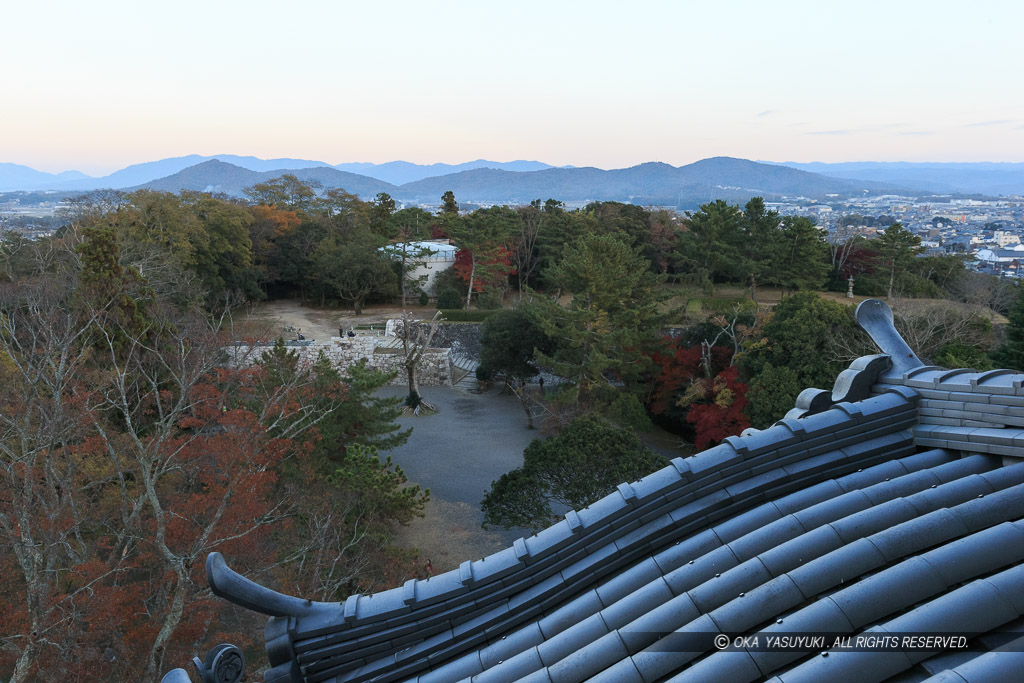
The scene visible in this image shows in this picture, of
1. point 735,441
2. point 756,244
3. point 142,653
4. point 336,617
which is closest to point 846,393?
point 735,441

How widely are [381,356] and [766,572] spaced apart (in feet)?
89.7

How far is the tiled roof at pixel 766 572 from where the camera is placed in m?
2.92

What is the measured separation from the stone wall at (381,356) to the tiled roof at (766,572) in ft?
81.9

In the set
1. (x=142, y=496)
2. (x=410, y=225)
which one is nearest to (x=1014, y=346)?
(x=142, y=496)

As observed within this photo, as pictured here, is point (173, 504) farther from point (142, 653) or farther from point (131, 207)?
point (131, 207)

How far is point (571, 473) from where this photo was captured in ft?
42.9

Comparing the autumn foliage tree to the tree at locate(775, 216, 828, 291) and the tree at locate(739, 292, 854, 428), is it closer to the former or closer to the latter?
the tree at locate(739, 292, 854, 428)

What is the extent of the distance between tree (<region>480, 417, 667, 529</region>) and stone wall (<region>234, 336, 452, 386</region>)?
653 inches

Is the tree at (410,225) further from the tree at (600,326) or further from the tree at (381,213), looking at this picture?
the tree at (600,326)

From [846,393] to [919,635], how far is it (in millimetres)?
2935

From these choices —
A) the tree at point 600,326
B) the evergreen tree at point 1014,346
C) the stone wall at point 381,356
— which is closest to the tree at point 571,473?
the tree at point 600,326

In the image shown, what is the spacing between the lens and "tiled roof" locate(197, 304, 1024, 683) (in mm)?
2924

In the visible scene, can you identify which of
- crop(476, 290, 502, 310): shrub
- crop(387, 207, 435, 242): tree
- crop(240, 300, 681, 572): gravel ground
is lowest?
crop(240, 300, 681, 572): gravel ground

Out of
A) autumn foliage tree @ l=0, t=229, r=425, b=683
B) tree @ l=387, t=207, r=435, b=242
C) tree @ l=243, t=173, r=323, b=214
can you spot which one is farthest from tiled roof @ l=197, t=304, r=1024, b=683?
tree @ l=243, t=173, r=323, b=214
